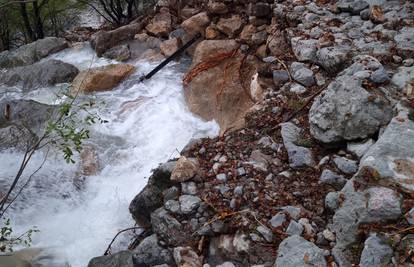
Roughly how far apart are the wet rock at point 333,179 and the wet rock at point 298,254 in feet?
1.88

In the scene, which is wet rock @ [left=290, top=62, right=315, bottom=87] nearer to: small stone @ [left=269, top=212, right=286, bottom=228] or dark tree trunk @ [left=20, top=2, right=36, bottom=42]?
small stone @ [left=269, top=212, right=286, bottom=228]

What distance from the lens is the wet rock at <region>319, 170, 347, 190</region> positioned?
3346 millimetres

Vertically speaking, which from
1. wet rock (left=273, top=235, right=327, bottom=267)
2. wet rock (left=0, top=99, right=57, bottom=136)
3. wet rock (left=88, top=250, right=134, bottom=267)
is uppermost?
wet rock (left=273, top=235, right=327, bottom=267)

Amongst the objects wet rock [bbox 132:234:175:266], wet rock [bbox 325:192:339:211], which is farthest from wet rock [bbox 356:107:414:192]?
wet rock [bbox 132:234:175:266]

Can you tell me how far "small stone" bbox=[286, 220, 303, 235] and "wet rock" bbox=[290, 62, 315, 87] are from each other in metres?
1.82

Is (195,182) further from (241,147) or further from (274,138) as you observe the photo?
(274,138)

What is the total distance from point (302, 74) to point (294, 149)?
1136mm

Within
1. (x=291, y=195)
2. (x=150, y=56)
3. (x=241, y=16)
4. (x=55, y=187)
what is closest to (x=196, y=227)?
(x=291, y=195)

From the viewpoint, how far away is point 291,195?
3451 mm

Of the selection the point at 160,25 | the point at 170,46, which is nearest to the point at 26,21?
the point at 160,25

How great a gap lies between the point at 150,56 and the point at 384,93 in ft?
17.4

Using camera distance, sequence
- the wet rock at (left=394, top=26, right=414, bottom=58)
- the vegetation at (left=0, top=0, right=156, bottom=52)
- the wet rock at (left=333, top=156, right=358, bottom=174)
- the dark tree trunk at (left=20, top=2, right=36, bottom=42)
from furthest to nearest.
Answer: the vegetation at (left=0, top=0, right=156, bottom=52), the dark tree trunk at (left=20, top=2, right=36, bottom=42), the wet rock at (left=394, top=26, right=414, bottom=58), the wet rock at (left=333, top=156, right=358, bottom=174)

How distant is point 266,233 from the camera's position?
10.5ft

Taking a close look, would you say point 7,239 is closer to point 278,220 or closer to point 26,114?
point 278,220
